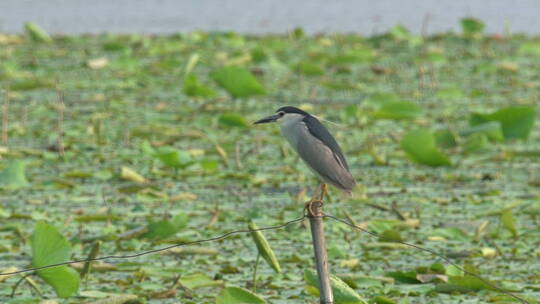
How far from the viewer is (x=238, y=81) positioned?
303 inches

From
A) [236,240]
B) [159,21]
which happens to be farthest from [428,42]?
[236,240]

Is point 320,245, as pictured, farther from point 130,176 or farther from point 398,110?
point 398,110

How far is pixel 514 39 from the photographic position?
1182 centimetres

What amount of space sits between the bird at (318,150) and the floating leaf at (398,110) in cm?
410

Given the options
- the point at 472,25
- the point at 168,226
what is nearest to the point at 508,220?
the point at 168,226

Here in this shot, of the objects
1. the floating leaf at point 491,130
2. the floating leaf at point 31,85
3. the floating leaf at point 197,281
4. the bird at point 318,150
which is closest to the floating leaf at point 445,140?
the floating leaf at point 491,130

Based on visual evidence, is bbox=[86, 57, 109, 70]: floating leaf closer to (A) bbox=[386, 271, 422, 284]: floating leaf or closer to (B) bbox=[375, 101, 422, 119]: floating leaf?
(B) bbox=[375, 101, 422, 119]: floating leaf

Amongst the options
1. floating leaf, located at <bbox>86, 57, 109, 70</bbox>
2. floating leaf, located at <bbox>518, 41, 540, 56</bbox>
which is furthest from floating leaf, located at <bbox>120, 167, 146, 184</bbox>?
floating leaf, located at <bbox>518, 41, 540, 56</bbox>

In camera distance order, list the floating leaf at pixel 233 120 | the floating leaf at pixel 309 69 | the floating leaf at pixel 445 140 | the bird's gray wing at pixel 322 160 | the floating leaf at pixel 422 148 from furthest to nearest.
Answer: the floating leaf at pixel 309 69
the floating leaf at pixel 233 120
the floating leaf at pixel 445 140
the floating leaf at pixel 422 148
the bird's gray wing at pixel 322 160

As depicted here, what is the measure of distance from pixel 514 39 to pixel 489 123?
5383 mm

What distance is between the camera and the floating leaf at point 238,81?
759cm

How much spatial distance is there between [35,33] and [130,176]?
5731mm

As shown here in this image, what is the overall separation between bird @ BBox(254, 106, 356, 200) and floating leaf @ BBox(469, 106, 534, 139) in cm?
343

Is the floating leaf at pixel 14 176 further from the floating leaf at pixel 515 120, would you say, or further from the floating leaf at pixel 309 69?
the floating leaf at pixel 309 69
